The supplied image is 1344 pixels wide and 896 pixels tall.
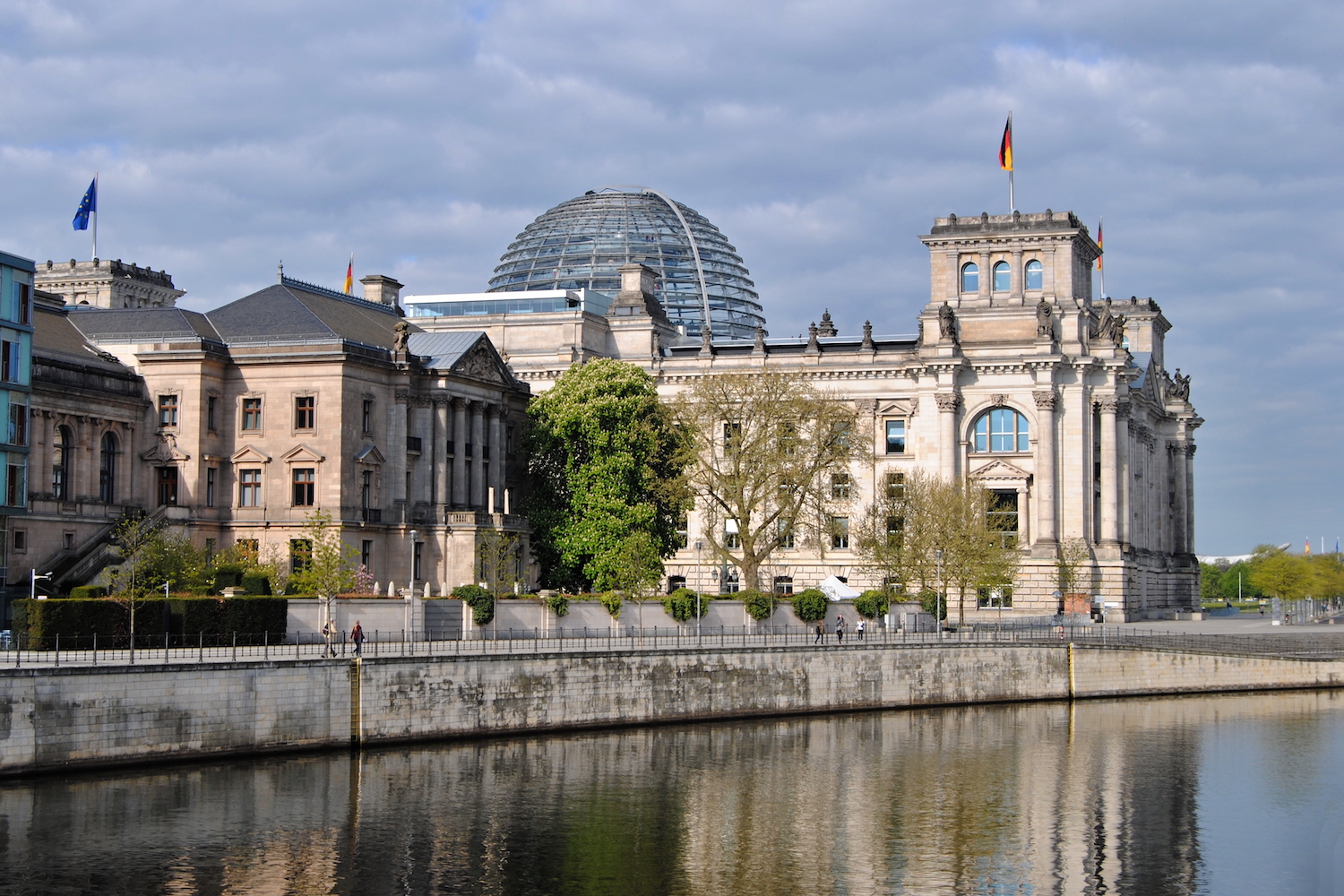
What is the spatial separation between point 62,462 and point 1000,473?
68.5m

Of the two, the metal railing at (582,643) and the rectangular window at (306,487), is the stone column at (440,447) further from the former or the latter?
the metal railing at (582,643)

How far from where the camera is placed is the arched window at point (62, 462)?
8462 centimetres

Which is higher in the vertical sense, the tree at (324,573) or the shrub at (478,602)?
the tree at (324,573)

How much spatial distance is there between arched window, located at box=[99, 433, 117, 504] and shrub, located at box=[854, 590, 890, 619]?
40.2 metres

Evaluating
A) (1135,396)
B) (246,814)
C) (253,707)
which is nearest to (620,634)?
(253,707)

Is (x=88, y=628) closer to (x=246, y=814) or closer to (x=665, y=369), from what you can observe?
(x=246, y=814)

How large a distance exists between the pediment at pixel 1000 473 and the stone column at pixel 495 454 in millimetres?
39359

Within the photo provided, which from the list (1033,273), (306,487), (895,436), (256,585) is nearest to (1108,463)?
(1033,273)

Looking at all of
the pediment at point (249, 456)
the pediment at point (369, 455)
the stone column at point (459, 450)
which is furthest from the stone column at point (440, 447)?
the pediment at point (249, 456)

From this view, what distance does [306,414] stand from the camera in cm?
9100

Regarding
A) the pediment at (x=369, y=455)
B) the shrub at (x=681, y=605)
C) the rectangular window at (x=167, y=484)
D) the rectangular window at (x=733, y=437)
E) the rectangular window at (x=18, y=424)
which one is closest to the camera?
the rectangular window at (x=18, y=424)

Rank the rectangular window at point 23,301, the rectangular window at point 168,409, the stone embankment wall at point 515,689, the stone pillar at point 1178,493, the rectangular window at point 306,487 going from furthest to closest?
1. the stone pillar at point 1178,493
2. the rectangular window at point 168,409
3. the rectangular window at point 306,487
4. the rectangular window at point 23,301
5. the stone embankment wall at point 515,689

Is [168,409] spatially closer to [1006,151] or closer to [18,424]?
[18,424]

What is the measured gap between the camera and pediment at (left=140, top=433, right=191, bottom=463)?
295 feet
